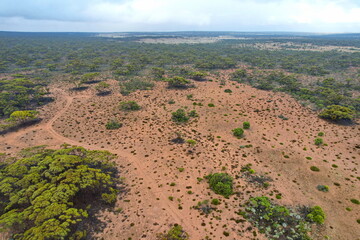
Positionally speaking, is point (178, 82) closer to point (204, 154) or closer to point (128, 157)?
point (204, 154)

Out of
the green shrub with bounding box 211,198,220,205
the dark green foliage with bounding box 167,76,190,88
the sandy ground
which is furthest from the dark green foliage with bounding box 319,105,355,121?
the dark green foliage with bounding box 167,76,190,88

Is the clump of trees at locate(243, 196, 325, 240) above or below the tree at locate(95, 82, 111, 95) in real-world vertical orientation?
below

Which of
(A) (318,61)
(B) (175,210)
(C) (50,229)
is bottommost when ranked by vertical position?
(B) (175,210)

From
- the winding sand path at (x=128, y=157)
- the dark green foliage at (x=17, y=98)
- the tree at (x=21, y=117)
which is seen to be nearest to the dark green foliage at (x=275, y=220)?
the winding sand path at (x=128, y=157)

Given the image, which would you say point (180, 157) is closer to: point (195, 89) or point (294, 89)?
point (195, 89)

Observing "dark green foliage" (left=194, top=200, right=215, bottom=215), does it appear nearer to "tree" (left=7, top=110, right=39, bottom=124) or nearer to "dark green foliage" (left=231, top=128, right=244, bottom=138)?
"dark green foliage" (left=231, top=128, right=244, bottom=138)

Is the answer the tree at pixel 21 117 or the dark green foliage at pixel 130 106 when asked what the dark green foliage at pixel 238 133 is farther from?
the tree at pixel 21 117

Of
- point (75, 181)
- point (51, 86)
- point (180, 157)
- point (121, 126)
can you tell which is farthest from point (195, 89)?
point (51, 86)
